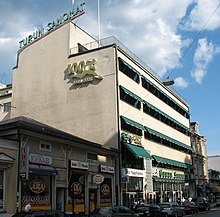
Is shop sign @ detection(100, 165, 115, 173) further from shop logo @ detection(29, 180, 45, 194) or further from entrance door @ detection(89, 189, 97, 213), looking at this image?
shop logo @ detection(29, 180, 45, 194)

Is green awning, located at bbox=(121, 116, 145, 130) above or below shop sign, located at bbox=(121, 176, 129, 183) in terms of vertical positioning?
above

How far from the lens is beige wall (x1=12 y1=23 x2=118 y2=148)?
3725cm

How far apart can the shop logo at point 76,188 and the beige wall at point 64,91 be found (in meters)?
7.84

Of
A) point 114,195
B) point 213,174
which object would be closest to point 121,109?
point 114,195

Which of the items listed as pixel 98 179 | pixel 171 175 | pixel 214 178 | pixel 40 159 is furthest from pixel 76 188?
pixel 214 178

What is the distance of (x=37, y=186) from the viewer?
24359 millimetres

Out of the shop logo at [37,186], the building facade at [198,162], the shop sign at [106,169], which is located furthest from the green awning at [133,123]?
the building facade at [198,162]

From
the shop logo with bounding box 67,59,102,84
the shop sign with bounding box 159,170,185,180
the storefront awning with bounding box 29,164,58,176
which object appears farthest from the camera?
the shop sign with bounding box 159,170,185,180

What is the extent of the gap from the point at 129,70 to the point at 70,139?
16.2 meters

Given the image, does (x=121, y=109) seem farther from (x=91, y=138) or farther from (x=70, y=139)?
(x=70, y=139)

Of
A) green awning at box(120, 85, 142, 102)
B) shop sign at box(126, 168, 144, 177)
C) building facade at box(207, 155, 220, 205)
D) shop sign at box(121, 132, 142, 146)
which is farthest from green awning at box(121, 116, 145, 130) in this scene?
building facade at box(207, 155, 220, 205)

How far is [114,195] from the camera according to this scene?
110 feet

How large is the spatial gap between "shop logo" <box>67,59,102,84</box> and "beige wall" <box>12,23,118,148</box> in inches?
19.1

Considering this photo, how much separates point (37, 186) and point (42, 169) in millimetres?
1179
